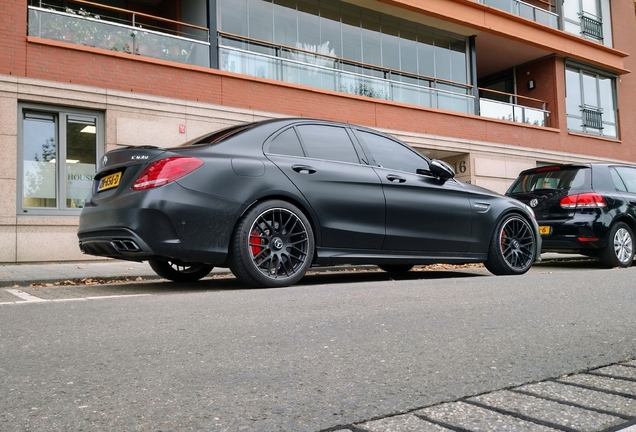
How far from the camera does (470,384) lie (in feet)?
8.73

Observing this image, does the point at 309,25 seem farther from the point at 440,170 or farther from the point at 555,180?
the point at 440,170

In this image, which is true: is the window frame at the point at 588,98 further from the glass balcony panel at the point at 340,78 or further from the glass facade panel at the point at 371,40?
the glass facade panel at the point at 371,40

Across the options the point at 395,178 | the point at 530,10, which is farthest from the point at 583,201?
the point at 530,10

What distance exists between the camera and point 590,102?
78.5 feet

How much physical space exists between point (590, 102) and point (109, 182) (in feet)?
71.9

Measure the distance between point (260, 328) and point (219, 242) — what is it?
6.36 ft

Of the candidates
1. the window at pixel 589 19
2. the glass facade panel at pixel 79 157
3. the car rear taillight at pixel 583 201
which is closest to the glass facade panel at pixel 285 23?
the glass facade panel at pixel 79 157

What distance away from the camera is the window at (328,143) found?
21.2 feet

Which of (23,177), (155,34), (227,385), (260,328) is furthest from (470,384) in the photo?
(155,34)

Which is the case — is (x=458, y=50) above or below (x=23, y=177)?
above

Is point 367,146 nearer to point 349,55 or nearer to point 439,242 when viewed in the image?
point 439,242

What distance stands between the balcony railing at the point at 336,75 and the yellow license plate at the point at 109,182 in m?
9.02

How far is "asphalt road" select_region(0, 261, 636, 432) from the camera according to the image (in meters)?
2.23

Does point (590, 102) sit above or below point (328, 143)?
above
